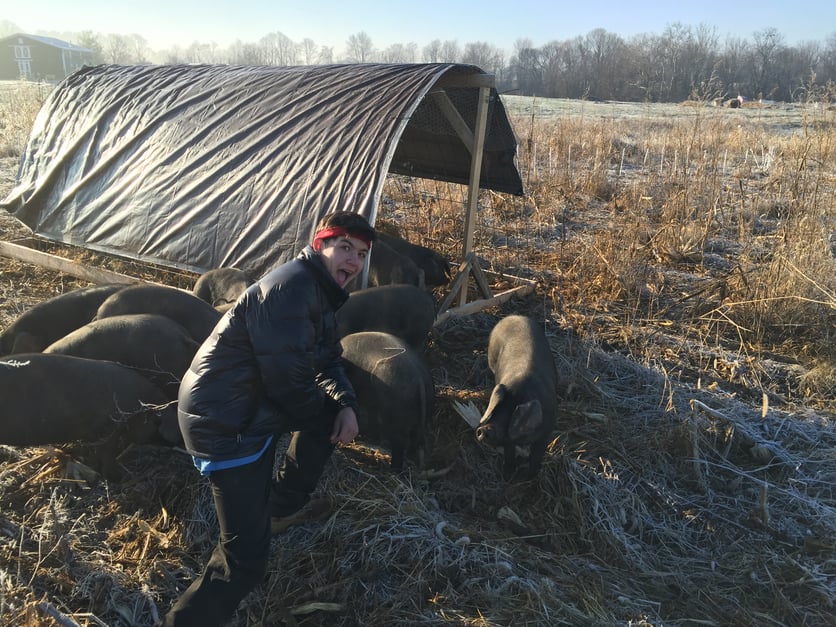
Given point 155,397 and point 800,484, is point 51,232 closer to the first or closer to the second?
point 155,397

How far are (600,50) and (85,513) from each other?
54.6 m

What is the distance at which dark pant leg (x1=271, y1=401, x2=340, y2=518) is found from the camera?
3.67 meters

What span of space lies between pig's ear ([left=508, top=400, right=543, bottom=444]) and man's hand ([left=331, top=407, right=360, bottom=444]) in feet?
5.00

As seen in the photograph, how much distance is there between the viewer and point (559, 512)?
4156 mm

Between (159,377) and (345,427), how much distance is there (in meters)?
2.29

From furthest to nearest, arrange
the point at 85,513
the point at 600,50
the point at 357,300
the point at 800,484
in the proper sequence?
1. the point at 600,50
2. the point at 357,300
3. the point at 800,484
4. the point at 85,513

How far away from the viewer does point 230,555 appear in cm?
294

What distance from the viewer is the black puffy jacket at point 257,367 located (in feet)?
9.08

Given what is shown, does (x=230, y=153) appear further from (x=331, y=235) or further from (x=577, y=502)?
(x=577, y=502)

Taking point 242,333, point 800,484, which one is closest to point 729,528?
point 800,484

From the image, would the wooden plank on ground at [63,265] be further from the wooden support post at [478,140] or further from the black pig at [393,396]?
the wooden support post at [478,140]

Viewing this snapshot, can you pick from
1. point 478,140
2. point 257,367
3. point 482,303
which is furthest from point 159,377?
point 478,140

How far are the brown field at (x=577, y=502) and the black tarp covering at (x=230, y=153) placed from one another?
1760 mm

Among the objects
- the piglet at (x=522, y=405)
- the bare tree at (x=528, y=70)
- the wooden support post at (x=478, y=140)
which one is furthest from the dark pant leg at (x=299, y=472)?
the bare tree at (x=528, y=70)
